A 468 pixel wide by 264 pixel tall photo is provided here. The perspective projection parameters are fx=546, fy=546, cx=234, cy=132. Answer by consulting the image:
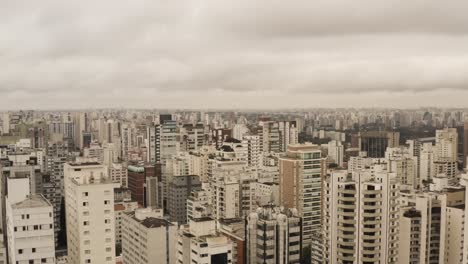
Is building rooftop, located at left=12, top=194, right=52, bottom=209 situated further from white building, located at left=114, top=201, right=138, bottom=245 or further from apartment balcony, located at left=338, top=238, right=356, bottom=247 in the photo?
white building, located at left=114, top=201, right=138, bottom=245

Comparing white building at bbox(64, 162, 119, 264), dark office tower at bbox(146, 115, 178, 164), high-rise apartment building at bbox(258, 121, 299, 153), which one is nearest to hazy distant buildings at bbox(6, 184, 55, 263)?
white building at bbox(64, 162, 119, 264)

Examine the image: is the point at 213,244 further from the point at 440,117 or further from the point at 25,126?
the point at 25,126

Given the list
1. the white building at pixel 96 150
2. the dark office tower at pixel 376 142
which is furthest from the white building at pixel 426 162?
the white building at pixel 96 150

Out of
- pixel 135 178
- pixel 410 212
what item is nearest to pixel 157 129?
pixel 135 178

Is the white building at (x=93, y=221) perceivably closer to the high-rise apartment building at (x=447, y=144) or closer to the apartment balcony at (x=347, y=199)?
the apartment balcony at (x=347, y=199)

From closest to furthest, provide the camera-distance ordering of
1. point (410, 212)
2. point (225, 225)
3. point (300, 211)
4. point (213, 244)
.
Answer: point (213, 244)
point (410, 212)
point (225, 225)
point (300, 211)

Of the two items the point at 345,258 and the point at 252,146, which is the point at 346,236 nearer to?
the point at 345,258
